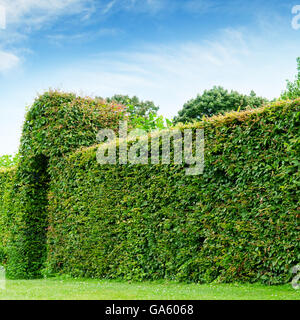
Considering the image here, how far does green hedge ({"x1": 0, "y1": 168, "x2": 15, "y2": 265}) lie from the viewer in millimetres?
13773

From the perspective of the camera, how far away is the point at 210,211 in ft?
22.4

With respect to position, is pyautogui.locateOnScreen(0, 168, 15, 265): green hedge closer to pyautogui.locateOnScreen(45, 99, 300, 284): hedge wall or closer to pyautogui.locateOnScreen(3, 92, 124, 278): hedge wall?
pyautogui.locateOnScreen(3, 92, 124, 278): hedge wall

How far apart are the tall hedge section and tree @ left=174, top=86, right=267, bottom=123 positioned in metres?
19.5

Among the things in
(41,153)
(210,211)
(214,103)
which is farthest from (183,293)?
(214,103)

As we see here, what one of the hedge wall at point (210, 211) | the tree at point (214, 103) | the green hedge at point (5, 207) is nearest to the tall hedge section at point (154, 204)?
the hedge wall at point (210, 211)

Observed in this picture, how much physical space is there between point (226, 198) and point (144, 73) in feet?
29.3

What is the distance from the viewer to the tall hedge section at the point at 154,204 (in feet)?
19.2

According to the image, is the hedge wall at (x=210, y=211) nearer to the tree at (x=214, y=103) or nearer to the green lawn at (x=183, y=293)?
the green lawn at (x=183, y=293)

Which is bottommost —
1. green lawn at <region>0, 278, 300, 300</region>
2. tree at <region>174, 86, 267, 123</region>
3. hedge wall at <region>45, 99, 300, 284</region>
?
green lawn at <region>0, 278, 300, 300</region>

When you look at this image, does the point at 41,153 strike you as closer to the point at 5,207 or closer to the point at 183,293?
the point at 5,207

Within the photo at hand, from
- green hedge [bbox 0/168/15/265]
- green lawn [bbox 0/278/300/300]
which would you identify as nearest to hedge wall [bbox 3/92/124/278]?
green hedge [bbox 0/168/15/265]

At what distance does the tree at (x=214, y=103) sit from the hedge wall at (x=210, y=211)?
2254 cm
